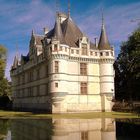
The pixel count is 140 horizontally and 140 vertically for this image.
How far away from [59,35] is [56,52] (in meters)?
2.90

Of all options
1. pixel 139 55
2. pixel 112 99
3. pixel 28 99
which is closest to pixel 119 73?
pixel 112 99

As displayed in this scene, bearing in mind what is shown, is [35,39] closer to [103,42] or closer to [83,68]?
[83,68]

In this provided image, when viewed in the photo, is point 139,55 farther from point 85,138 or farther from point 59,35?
point 59,35

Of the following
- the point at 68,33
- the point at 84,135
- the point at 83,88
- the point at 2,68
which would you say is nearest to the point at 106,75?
the point at 83,88

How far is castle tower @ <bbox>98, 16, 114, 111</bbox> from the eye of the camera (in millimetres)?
42469

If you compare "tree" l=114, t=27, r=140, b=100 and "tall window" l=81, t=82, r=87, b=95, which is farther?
"tree" l=114, t=27, r=140, b=100

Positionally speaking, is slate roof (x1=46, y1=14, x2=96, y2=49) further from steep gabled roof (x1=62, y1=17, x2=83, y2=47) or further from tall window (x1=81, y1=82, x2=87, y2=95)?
tall window (x1=81, y1=82, x2=87, y2=95)

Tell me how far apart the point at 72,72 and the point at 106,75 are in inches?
211

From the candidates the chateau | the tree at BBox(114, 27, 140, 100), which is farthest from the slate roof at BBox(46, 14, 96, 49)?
the tree at BBox(114, 27, 140, 100)

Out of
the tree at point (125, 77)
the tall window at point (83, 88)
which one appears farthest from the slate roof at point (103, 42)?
the tree at point (125, 77)

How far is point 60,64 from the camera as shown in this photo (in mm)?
39000

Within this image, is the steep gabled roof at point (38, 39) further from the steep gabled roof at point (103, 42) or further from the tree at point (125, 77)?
the tree at point (125, 77)

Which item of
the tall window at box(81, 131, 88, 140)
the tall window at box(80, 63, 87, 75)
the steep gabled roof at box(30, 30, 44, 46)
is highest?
the steep gabled roof at box(30, 30, 44, 46)

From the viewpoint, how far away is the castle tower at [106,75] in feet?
139
